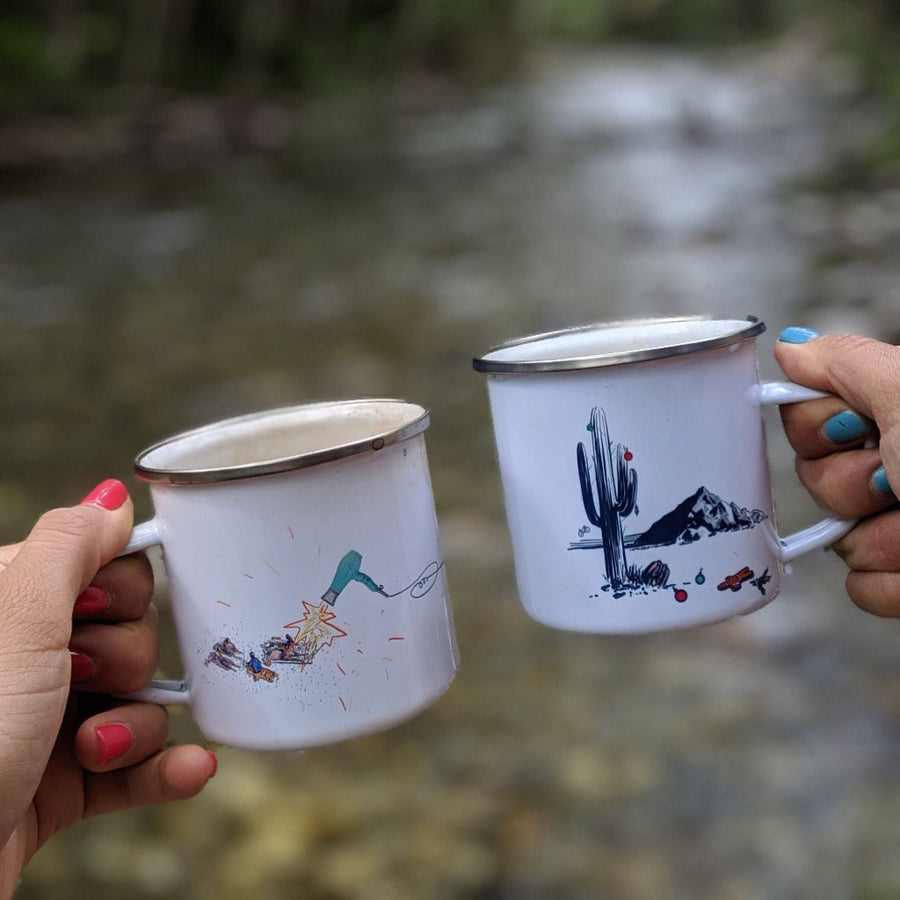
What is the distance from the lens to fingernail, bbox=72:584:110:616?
125 cm

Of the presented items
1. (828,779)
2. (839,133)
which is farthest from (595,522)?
(839,133)

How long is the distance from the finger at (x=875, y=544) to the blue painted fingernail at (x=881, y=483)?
5 centimetres

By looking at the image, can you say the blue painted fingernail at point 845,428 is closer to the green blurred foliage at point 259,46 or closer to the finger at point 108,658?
the finger at point 108,658

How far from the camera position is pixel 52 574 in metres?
1.17

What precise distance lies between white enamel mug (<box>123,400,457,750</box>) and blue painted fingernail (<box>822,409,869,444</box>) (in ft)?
1.41

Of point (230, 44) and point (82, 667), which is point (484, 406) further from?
point (230, 44)

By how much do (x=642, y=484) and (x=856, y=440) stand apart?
273 mm

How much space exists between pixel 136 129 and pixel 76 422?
4797mm

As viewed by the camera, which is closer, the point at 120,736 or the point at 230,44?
the point at 120,736

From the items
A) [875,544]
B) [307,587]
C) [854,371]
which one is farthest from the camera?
[875,544]

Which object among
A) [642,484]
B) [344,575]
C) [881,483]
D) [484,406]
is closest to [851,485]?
[881,483]

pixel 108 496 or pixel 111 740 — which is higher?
pixel 108 496

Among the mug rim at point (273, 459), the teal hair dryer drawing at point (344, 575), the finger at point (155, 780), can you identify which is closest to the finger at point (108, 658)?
the finger at point (155, 780)

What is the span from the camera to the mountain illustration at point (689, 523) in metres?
1.16
